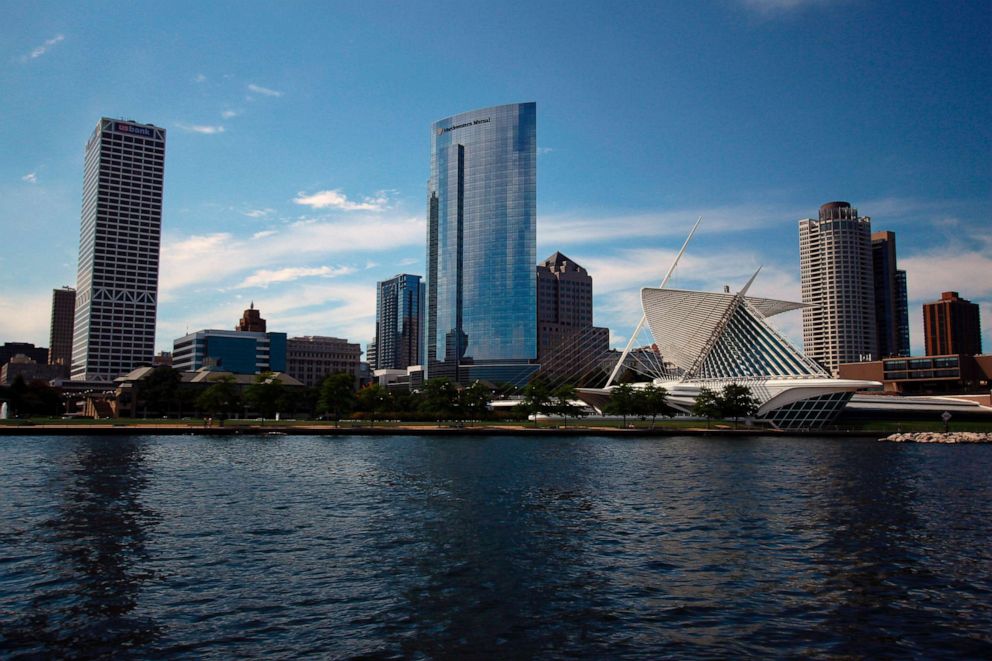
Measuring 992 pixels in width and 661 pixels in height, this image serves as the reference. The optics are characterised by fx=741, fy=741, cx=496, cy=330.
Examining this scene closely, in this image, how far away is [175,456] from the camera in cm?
7794

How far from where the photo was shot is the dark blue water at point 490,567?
2008 cm

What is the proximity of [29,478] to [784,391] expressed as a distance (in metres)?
130

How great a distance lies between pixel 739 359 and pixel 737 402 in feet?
75.3

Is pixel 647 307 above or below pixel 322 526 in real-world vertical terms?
above

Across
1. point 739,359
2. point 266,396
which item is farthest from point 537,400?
point 266,396

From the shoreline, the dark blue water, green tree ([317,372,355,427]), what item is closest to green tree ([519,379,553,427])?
the shoreline

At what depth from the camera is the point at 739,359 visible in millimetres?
169750

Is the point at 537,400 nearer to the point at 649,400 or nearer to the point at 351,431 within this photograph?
the point at 649,400

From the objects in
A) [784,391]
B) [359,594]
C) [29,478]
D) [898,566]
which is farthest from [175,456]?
[784,391]

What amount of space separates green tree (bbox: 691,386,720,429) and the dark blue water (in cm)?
9182

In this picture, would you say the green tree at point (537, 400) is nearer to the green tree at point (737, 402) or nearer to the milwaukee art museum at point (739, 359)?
the milwaukee art museum at point (739, 359)

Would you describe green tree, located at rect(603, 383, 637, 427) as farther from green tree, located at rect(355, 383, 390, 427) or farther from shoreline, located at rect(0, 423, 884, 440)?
green tree, located at rect(355, 383, 390, 427)

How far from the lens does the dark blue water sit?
20078 millimetres

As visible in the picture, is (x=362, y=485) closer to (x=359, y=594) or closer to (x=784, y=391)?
(x=359, y=594)
